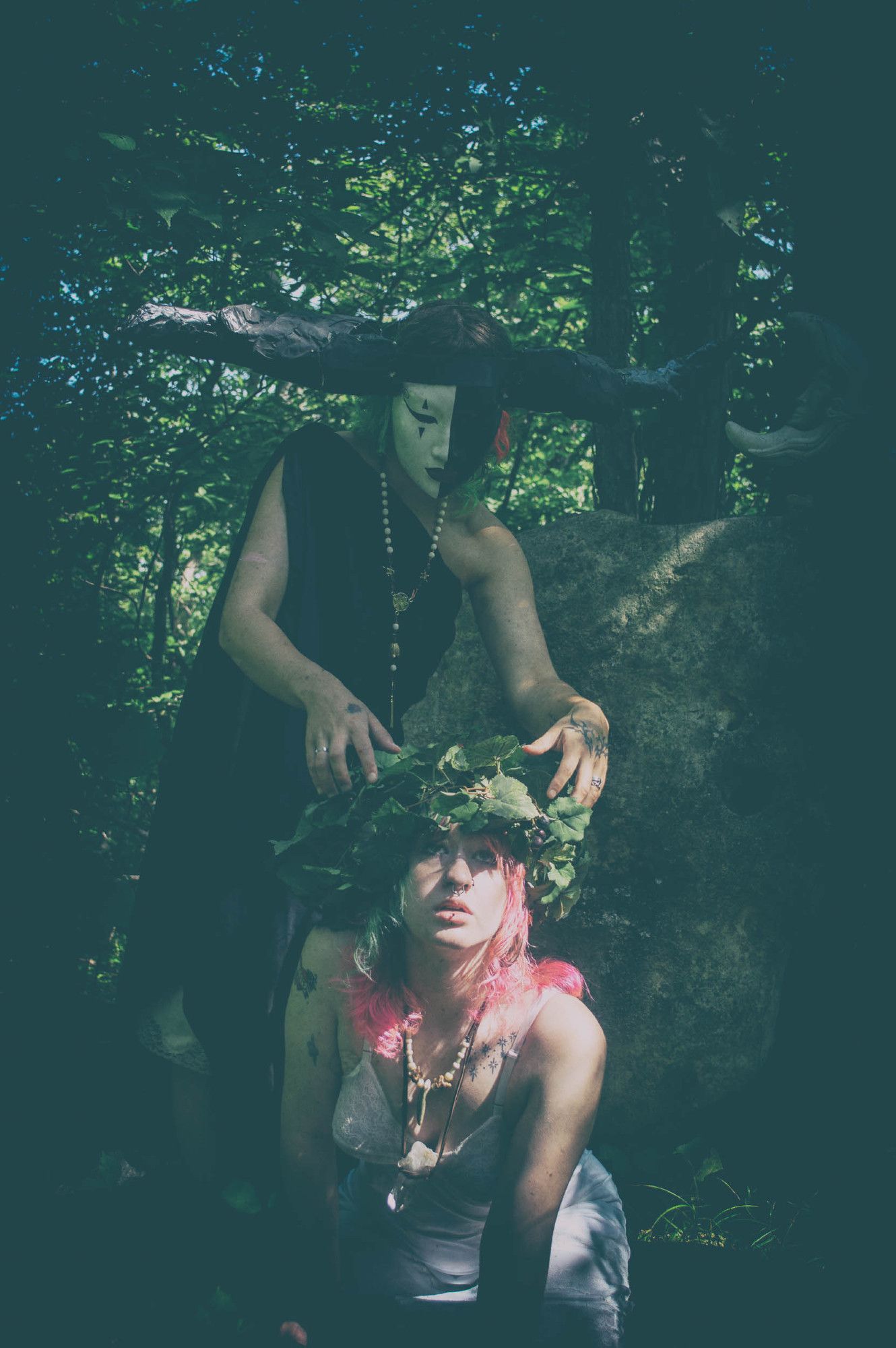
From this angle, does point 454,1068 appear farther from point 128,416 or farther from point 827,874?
point 128,416

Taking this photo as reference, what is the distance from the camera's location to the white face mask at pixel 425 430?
2.24 meters

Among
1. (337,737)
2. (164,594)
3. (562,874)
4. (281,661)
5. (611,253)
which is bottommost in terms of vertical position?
(562,874)

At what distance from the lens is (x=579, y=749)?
6.97 feet

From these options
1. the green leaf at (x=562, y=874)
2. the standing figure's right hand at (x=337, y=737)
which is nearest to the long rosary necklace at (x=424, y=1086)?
the green leaf at (x=562, y=874)

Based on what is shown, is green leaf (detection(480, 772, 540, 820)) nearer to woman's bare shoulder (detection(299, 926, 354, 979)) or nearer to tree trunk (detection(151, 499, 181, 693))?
woman's bare shoulder (detection(299, 926, 354, 979))

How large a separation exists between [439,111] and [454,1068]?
3349mm

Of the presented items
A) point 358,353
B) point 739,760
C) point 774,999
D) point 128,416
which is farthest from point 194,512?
point 774,999

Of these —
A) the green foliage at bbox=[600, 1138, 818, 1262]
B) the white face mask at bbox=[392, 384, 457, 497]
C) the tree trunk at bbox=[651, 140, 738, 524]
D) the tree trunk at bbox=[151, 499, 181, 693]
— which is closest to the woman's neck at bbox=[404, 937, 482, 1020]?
the green foliage at bbox=[600, 1138, 818, 1262]

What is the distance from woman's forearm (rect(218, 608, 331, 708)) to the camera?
6.89 feet

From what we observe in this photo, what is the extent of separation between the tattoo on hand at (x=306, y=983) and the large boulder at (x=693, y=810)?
2.68 feet

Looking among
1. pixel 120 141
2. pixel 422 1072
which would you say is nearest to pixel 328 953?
pixel 422 1072

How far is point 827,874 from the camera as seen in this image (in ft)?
8.99

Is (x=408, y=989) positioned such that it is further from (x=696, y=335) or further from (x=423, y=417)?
(x=696, y=335)

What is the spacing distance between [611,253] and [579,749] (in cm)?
227
